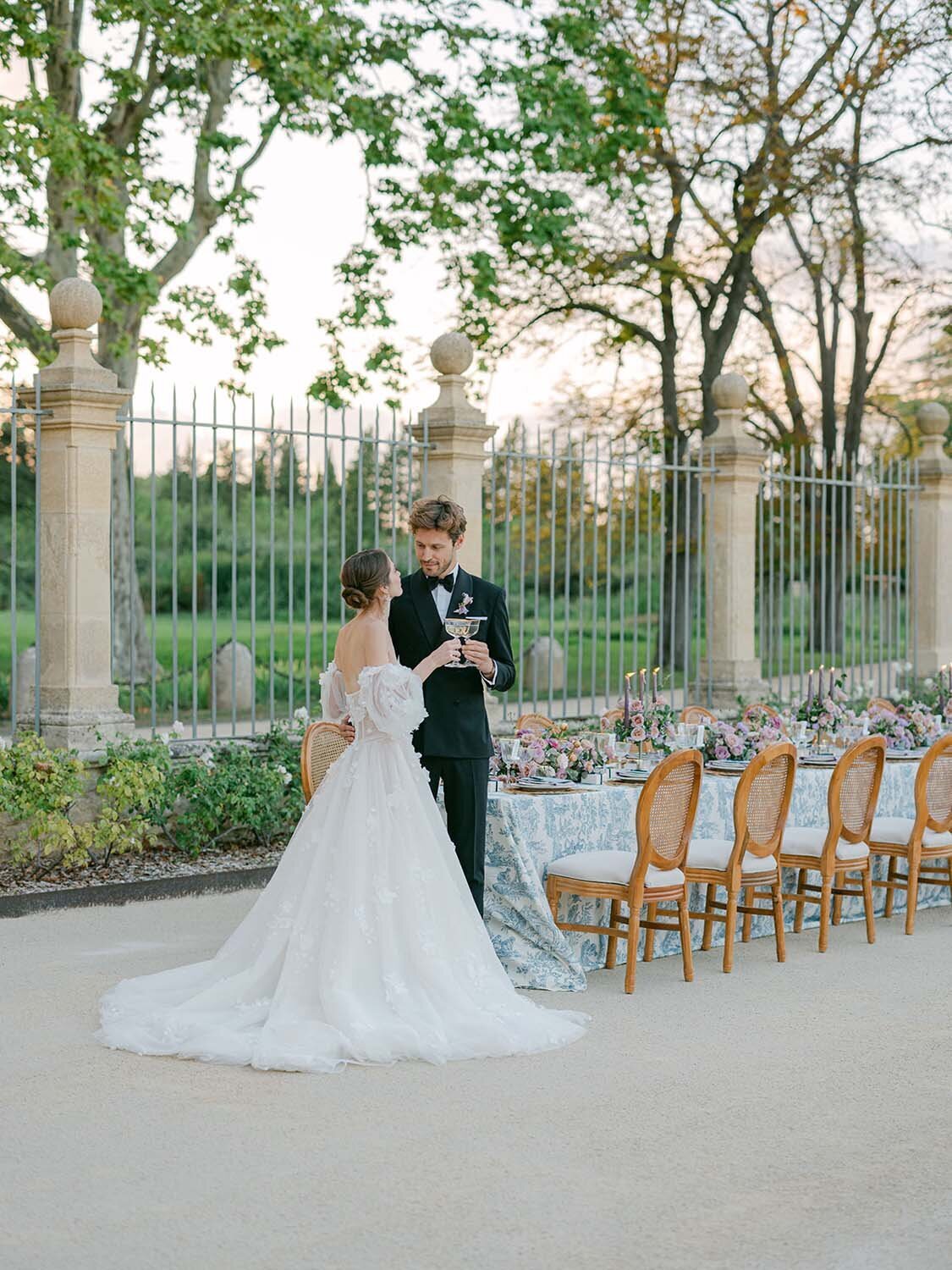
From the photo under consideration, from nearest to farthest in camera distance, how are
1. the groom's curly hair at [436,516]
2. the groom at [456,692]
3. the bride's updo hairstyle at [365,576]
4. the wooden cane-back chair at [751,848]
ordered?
the bride's updo hairstyle at [365,576] → the groom's curly hair at [436,516] → the groom at [456,692] → the wooden cane-back chair at [751,848]

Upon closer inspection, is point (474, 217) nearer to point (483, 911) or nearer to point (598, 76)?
point (598, 76)

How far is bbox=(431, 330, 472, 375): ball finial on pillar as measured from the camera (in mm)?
10773

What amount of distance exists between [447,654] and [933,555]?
10.0 meters

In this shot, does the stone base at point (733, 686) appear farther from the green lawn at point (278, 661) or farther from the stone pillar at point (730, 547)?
the green lawn at point (278, 661)

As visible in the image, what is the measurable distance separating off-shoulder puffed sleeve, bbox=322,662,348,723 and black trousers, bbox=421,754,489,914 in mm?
381

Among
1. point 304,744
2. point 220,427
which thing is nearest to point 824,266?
point 220,427

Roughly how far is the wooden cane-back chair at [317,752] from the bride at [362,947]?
95 cm

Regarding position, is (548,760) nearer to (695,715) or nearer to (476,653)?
(476,653)

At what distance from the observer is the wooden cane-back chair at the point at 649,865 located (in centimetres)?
642

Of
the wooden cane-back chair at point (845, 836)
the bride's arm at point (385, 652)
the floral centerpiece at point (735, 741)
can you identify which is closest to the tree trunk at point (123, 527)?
the floral centerpiece at point (735, 741)

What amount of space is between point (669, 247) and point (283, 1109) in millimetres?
17528

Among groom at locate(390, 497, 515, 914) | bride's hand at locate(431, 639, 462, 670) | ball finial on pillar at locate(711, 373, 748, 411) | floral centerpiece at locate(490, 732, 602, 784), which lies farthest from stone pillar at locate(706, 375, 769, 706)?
bride's hand at locate(431, 639, 462, 670)

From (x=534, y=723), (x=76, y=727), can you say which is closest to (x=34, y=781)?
(x=76, y=727)

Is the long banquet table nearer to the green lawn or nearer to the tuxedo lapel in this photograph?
the tuxedo lapel
